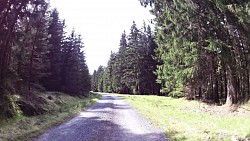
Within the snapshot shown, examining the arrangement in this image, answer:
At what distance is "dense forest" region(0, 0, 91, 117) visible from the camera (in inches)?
581

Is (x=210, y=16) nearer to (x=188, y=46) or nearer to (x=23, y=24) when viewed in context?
(x=188, y=46)

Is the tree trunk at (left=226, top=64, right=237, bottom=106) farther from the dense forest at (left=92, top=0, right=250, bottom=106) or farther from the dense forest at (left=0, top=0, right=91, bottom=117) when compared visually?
the dense forest at (left=0, top=0, right=91, bottom=117)

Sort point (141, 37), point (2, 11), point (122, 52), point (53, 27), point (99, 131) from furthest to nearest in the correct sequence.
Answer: point (122, 52) < point (141, 37) < point (53, 27) < point (2, 11) < point (99, 131)

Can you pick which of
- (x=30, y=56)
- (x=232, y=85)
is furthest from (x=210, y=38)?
(x=30, y=56)

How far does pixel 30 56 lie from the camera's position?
91.0 feet

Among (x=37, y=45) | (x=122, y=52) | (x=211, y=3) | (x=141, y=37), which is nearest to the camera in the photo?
(x=211, y=3)

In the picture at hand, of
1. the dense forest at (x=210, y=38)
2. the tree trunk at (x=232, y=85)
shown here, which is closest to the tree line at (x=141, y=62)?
the dense forest at (x=210, y=38)

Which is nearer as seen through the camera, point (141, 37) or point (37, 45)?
point (37, 45)

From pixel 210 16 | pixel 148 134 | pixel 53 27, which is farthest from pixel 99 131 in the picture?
pixel 53 27

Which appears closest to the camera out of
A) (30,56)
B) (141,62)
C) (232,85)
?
(232,85)

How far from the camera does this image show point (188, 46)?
2072 cm

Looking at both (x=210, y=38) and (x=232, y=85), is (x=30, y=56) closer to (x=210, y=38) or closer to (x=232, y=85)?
(x=210, y=38)

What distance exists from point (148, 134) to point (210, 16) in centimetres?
954

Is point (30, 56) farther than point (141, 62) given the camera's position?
No
